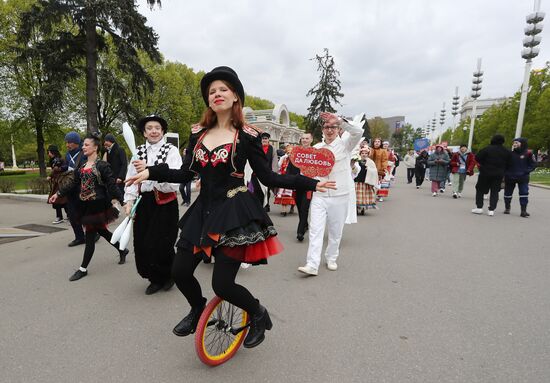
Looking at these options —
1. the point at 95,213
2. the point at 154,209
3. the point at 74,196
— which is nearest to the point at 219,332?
the point at 154,209

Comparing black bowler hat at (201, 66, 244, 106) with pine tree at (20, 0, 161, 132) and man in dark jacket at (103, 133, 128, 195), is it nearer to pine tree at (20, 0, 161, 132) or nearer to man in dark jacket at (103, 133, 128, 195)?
man in dark jacket at (103, 133, 128, 195)

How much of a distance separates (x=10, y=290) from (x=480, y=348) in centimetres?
473

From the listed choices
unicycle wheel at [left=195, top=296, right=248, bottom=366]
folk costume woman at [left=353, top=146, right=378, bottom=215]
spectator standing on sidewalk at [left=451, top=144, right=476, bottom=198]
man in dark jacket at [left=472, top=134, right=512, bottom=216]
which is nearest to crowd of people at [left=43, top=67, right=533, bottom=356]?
unicycle wheel at [left=195, top=296, right=248, bottom=366]

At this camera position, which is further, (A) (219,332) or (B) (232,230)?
(A) (219,332)

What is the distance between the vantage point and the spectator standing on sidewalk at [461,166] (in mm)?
11461

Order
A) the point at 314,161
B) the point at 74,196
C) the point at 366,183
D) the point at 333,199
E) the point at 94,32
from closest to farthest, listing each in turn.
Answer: the point at 314,161, the point at 333,199, the point at 74,196, the point at 366,183, the point at 94,32

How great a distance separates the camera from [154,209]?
331cm

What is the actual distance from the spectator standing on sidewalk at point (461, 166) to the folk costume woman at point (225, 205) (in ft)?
37.4

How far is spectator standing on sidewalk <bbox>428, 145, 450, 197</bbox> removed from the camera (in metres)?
11.8

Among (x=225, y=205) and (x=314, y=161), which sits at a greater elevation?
(x=314, y=161)

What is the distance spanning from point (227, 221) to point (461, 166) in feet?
39.5

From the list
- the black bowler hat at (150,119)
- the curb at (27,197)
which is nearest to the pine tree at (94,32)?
the curb at (27,197)

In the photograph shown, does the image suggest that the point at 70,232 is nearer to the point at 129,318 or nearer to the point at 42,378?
the point at 129,318

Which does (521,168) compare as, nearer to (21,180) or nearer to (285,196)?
(285,196)
